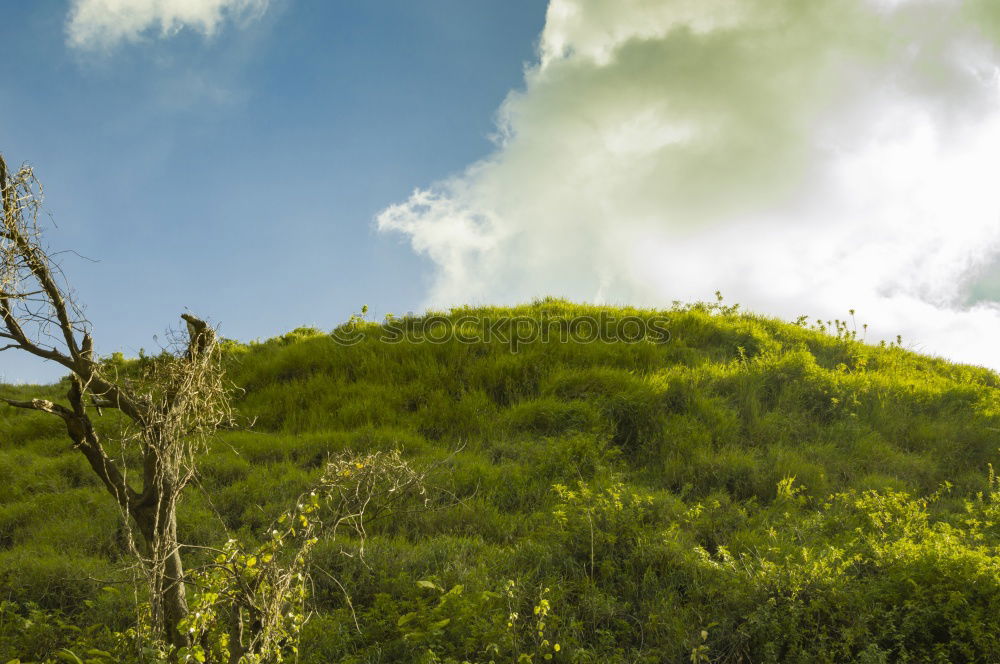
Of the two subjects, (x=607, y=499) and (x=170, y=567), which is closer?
(x=170, y=567)

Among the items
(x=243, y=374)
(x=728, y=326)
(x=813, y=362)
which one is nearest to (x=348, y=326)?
(x=243, y=374)

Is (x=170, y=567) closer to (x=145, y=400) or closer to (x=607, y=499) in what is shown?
(x=145, y=400)

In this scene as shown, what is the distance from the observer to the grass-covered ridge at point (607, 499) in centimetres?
539

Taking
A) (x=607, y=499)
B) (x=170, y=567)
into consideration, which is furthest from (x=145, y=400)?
(x=607, y=499)

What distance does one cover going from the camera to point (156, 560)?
432 cm

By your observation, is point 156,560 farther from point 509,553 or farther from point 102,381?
point 509,553

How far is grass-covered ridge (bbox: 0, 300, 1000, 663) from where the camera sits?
5391 mm

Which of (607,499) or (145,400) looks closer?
(145,400)

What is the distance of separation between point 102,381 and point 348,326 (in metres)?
8.82

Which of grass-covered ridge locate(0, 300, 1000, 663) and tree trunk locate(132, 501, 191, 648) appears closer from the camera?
tree trunk locate(132, 501, 191, 648)

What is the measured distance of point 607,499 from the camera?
6.94 metres

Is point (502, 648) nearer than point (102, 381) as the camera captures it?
No

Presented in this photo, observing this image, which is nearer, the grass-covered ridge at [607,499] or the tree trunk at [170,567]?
the tree trunk at [170,567]

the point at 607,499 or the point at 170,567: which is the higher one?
the point at 607,499
